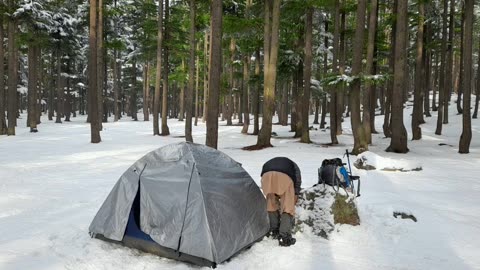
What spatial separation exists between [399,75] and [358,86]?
1.98 m

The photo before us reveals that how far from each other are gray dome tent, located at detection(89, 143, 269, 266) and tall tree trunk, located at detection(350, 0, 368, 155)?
960 centimetres

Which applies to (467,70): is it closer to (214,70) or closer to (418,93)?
(418,93)

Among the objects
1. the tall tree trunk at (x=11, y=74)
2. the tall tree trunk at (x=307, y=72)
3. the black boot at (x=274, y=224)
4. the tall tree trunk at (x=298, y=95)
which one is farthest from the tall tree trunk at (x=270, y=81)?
the tall tree trunk at (x=11, y=74)

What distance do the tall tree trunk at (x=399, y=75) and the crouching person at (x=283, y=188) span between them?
35.3ft

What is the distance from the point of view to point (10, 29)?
69.7 ft

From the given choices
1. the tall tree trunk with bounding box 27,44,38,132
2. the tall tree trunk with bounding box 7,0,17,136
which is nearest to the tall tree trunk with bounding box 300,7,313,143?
the tall tree trunk with bounding box 7,0,17,136

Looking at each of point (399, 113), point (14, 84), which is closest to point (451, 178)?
point (399, 113)

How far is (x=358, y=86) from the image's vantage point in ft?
46.5

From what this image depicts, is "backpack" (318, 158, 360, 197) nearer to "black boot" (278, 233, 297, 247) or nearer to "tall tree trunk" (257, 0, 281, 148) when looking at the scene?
"black boot" (278, 233, 297, 247)

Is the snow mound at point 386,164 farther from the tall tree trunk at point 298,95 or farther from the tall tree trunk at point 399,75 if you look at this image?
the tall tree trunk at point 298,95

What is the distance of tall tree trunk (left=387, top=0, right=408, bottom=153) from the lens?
1441 cm

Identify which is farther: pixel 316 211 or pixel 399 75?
pixel 399 75

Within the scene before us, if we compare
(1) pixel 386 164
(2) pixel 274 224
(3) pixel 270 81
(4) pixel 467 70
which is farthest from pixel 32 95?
(4) pixel 467 70

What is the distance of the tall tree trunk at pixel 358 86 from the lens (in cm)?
1402
